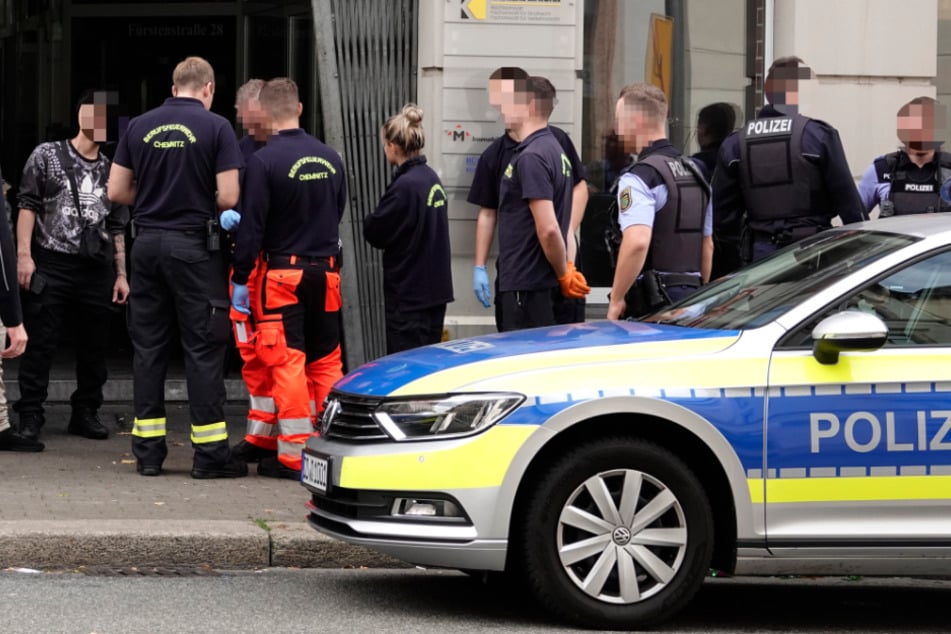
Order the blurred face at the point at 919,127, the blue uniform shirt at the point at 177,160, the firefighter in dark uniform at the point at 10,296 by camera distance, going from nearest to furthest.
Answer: the firefighter in dark uniform at the point at 10,296, the blue uniform shirt at the point at 177,160, the blurred face at the point at 919,127

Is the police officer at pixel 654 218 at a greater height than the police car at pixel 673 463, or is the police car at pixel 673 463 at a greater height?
the police officer at pixel 654 218

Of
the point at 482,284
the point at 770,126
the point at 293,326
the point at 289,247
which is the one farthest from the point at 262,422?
the point at 770,126

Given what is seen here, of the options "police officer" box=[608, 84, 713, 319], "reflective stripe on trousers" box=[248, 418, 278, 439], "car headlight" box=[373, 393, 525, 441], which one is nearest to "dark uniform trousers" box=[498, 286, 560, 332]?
"police officer" box=[608, 84, 713, 319]

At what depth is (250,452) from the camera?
29.5 feet

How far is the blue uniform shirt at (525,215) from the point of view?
27.5 feet

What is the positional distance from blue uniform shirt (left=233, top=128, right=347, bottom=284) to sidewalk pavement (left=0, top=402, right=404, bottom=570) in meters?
1.13

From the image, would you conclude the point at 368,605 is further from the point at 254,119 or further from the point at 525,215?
the point at 254,119

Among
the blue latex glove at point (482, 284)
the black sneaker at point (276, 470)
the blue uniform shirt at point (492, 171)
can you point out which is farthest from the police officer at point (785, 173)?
the black sneaker at point (276, 470)

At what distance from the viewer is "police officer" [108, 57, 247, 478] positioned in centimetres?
814

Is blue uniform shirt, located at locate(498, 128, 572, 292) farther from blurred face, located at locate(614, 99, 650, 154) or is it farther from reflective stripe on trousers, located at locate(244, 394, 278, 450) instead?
reflective stripe on trousers, located at locate(244, 394, 278, 450)

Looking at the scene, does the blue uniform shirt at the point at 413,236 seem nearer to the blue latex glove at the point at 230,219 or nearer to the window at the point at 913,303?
the blue latex glove at the point at 230,219

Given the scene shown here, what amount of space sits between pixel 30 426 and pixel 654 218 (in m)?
3.91

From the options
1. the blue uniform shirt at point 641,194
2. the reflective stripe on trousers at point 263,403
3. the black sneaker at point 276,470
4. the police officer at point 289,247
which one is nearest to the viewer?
the blue uniform shirt at point 641,194

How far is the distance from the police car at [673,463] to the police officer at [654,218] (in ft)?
6.55
